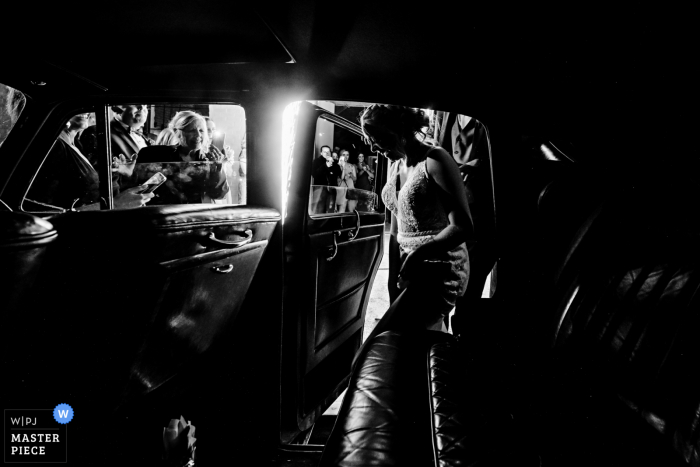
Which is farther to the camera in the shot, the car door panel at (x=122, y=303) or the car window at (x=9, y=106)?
the car window at (x=9, y=106)

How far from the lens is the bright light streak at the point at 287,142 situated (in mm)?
1743

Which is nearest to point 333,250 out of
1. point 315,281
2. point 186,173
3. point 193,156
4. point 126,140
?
point 315,281

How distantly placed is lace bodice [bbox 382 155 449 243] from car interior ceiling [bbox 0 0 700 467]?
395 millimetres

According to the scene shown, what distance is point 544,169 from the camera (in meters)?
1.71

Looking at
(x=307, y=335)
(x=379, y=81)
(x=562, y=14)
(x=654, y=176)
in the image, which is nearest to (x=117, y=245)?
(x=307, y=335)

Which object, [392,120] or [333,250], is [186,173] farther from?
[392,120]

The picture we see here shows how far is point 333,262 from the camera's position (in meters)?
2.03

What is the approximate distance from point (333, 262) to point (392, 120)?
0.81 meters

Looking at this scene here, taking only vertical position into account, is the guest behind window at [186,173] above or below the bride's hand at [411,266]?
above

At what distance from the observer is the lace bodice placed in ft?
6.99
